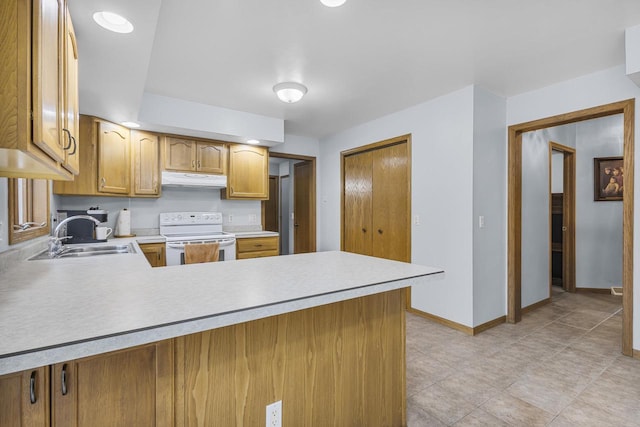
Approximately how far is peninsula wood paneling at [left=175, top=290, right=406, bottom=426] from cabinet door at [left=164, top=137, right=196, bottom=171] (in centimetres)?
293

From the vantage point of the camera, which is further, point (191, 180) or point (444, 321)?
point (191, 180)

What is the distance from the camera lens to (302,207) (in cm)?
541

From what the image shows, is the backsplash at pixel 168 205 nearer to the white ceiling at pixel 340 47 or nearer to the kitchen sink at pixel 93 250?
the kitchen sink at pixel 93 250

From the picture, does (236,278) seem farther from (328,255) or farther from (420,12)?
(420,12)

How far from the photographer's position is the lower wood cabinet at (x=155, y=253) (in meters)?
3.15

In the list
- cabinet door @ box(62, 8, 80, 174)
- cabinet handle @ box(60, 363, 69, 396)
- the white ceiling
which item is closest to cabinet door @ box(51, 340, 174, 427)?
cabinet handle @ box(60, 363, 69, 396)

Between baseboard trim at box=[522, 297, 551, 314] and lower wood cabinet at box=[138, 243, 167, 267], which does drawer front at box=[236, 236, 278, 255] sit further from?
baseboard trim at box=[522, 297, 551, 314]

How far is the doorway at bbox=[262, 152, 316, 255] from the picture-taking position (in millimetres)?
5004

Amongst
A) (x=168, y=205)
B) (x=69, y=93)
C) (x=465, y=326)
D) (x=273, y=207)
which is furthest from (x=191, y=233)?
(x=465, y=326)

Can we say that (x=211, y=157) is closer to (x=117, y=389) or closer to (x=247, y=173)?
(x=247, y=173)

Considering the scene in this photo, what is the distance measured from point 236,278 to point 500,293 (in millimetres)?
2961

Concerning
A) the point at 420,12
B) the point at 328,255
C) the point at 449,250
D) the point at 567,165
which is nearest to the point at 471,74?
the point at 420,12

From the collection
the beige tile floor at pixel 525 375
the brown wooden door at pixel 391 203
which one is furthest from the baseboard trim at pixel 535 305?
the brown wooden door at pixel 391 203

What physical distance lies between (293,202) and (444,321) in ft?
11.2
